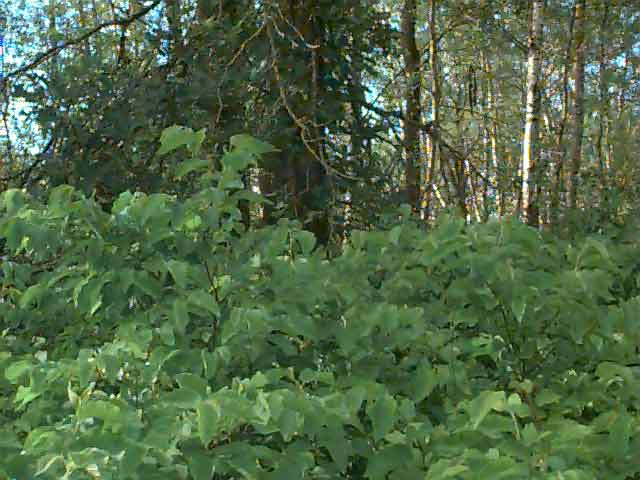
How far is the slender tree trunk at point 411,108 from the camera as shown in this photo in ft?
18.9

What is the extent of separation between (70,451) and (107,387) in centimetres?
61

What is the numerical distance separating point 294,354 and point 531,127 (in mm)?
4222

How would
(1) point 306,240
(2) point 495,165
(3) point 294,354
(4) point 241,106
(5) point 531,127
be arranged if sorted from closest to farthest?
(3) point 294,354 < (1) point 306,240 < (4) point 241,106 < (5) point 531,127 < (2) point 495,165

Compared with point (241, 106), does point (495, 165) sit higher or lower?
higher

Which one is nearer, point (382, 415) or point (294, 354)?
point (382, 415)

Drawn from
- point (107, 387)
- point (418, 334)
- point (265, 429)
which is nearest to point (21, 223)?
point (107, 387)

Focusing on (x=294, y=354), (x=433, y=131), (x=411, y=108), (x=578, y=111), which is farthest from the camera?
(x=578, y=111)

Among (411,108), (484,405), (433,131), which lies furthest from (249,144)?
(411,108)

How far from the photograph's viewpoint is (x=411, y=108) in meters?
7.04

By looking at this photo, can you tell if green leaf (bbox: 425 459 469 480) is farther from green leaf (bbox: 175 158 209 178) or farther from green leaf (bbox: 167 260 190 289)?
green leaf (bbox: 175 158 209 178)

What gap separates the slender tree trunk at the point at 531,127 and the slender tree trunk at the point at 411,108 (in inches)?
29.2

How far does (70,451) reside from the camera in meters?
1.56

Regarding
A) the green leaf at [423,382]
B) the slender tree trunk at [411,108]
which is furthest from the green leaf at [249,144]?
the slender tree trunk at [411,108]

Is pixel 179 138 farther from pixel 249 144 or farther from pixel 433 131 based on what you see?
pixel 433 131
